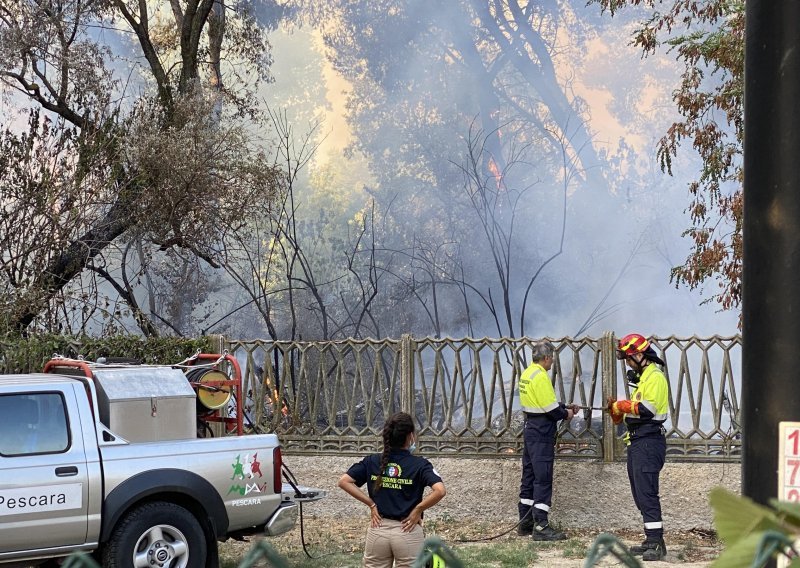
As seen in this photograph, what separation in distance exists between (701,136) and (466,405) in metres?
5.45

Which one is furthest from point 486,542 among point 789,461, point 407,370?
point 789,461

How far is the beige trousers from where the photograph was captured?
6438 millimetres

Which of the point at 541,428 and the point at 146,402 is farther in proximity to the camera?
the point at 541,428

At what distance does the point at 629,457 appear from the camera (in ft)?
32.9

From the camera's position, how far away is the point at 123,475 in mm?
7867

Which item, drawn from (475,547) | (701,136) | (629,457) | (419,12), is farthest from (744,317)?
(419,12)

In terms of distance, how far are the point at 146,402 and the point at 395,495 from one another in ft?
8.81

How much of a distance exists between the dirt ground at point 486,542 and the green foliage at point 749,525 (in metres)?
8.36

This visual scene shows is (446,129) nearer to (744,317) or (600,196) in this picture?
(600,196)

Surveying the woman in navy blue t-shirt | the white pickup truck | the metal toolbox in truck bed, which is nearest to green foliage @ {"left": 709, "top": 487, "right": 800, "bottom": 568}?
the woman in navy blue t-shirt

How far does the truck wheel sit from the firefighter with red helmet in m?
4.10

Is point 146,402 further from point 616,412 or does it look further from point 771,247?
point 771,247

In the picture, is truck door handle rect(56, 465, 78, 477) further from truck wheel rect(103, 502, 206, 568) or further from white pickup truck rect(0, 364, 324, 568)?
truck wheel rect(103, 502, 206, 568)

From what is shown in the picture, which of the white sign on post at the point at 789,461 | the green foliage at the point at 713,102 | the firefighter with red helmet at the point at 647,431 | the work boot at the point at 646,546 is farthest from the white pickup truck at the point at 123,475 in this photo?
the green foliage at the point at 713,102
